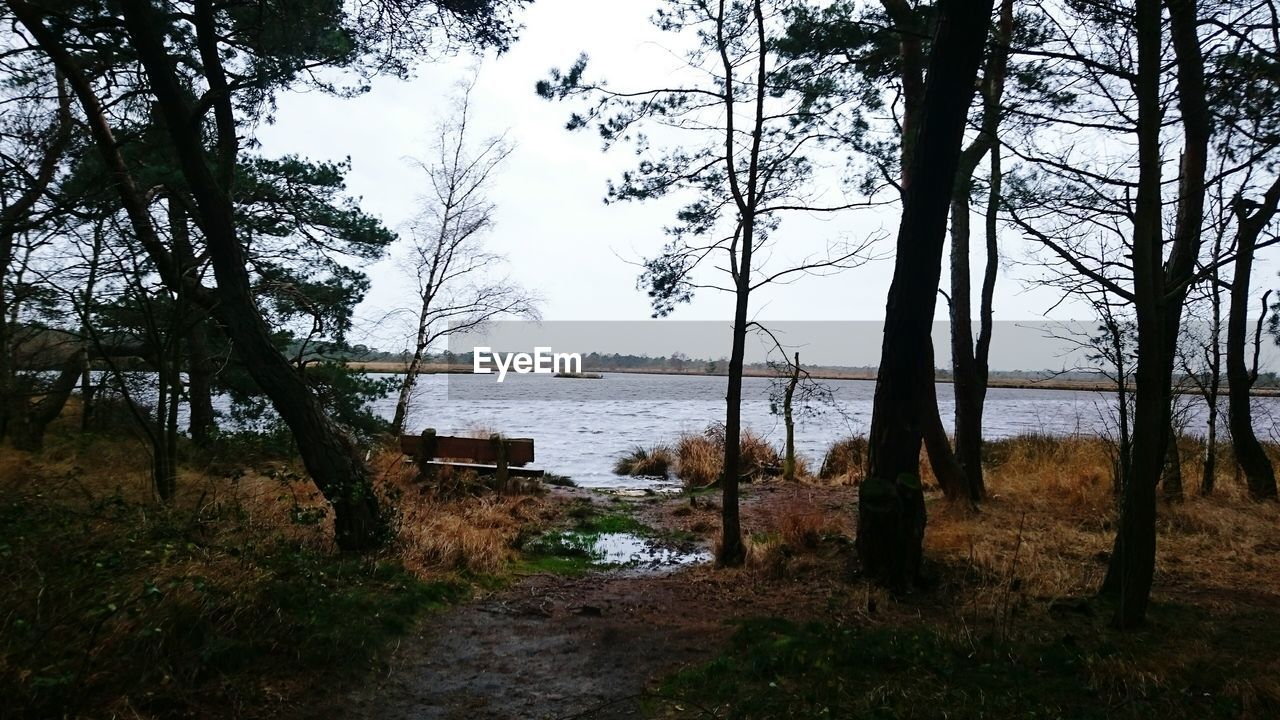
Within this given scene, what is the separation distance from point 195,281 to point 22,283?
1.65 m

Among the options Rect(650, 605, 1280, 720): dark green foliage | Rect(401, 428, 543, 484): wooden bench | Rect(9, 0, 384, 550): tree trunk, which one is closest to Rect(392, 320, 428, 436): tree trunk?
Rect(401, 428, 543, 484): wooden bench

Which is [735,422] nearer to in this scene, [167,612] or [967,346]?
[967,346]

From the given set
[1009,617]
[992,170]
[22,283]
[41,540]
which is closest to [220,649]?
[41,540]

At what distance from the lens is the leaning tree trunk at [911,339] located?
5449 mm

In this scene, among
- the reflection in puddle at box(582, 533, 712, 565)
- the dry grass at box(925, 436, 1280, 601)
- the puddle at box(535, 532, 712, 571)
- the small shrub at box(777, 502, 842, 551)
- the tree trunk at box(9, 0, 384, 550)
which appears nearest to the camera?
the dry grass at box(925, 436, 1280, 601)

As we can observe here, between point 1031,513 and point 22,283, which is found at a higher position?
point 22,283

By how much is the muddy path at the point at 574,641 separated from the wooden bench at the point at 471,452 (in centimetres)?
466

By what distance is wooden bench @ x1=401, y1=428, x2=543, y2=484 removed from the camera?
1140 centimetres

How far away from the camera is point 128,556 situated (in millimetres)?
4148

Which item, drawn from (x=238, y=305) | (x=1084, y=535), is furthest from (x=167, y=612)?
(x=1084, y=535)

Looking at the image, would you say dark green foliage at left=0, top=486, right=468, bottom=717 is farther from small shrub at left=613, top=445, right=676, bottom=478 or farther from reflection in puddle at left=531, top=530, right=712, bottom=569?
small shrub at left=613, top=445, right=676, bottom=478

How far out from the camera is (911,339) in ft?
19.2

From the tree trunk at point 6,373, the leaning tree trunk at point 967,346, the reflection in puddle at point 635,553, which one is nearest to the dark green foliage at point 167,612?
the reflection in puddle at point 635,553

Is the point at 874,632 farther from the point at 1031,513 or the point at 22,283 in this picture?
the point at 22,283
